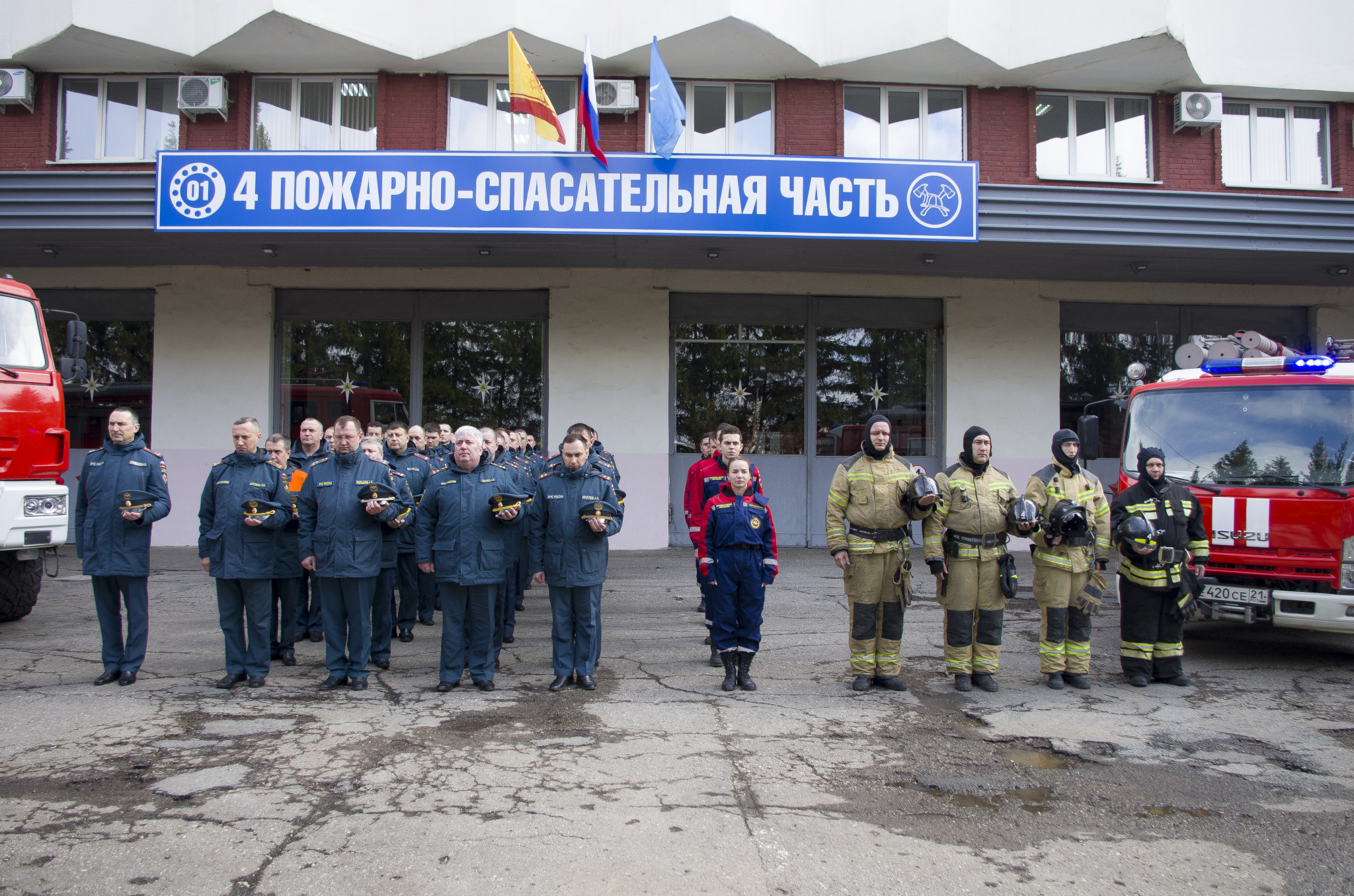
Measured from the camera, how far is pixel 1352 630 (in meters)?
6.49

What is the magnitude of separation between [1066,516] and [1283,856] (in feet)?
8.90

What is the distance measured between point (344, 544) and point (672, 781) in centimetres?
306

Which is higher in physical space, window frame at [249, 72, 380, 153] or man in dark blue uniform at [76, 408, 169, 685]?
window frame at [249, 72, 380, 153]

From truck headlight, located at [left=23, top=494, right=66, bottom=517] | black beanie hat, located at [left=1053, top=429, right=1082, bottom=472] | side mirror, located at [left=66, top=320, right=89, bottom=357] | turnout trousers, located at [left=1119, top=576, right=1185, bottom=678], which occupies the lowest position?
turnout trousers, located at [left=1119, top=576, right=1185, bottom=678]

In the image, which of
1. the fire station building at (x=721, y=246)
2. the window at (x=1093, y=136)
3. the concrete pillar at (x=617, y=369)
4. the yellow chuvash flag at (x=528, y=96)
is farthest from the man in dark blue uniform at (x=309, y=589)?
the window at (x=1093, y=136)

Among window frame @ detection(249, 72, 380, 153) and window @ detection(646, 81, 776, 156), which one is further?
window @ detection(646, 81, 776, 156)

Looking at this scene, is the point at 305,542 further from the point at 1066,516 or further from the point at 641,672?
the point at 1066,516

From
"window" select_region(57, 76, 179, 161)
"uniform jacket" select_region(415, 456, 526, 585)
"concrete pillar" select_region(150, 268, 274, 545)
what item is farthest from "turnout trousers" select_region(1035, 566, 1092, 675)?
"window" select_region(57, 76, 179, 161)

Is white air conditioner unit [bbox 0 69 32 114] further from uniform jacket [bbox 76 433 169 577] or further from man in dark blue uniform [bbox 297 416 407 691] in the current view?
man in dark blue uniform [bbox 297 416 407 691]

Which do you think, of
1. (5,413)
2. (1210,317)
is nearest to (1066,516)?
(5,413)

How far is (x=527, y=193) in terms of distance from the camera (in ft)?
35.9

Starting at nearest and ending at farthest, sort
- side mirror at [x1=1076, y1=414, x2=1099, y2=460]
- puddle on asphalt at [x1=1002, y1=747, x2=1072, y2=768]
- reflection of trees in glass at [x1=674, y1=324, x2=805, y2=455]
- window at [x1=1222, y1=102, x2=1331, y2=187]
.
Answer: puddle on asphalt at [x1=1002, y1=747, x2=1072, y2=768], side mirror at [x1=1076, y1=414, x2=1099, y2=460], window at [x1=1222, y1=102, x2=1331, y2=187], reflection of trees in glass at [x1=674, y1=324, x2=805, y2=455]

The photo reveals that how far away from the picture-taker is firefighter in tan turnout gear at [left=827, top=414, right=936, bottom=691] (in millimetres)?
6129

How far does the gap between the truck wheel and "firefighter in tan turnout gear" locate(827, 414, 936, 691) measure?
736 cm
